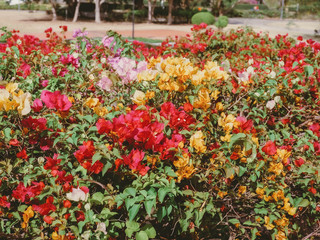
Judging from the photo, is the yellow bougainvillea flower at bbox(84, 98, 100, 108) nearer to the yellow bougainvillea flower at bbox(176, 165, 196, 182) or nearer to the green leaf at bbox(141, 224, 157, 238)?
the yellow bougainvillea flower at bbox(176, 165, 196, 182)

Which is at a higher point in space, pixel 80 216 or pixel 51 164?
pixel 51 164

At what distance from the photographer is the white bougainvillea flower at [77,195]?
1641 millimetres

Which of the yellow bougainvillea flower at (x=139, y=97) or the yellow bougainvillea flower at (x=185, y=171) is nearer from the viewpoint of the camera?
the yellow bougainvillea flower at (x=185, y=171)

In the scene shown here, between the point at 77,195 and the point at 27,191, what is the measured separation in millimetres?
295

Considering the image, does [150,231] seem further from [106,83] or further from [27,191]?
[106,83]

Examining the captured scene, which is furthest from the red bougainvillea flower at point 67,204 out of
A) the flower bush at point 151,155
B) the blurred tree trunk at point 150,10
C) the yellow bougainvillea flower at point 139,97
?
the blurred tree trunk at point 150,10

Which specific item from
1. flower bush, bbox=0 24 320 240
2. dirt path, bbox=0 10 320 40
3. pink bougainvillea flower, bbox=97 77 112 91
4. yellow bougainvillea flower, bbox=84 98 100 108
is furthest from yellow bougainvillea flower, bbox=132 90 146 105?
dirt path, bbox=0 10 320 40

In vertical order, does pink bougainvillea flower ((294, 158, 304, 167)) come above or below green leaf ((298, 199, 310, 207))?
above

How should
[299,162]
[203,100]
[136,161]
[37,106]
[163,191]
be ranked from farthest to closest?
[299,162], [203,100], [37,106], [136,161], [163,191]

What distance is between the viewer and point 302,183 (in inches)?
89.0

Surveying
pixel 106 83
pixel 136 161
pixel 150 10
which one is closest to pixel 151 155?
pixel 136 161

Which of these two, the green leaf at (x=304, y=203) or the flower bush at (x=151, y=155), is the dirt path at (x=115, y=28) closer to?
the flower bush at (x=151, y=155)

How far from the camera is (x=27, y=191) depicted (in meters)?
1.76

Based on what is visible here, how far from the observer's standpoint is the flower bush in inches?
65.5
